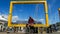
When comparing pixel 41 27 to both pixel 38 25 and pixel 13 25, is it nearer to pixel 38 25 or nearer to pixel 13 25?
pixel 38 25

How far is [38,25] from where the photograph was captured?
9703 mm

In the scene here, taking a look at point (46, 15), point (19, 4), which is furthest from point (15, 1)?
point (46, 15)

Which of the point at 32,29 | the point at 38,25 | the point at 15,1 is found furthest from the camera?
the point at 15,1

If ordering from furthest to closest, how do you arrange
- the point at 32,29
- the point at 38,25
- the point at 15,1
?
the point at 15,1 < the point at 38,25 < the point at 32,29

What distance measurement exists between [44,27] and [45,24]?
24 centimetres

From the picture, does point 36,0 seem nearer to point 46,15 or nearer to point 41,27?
point 46,15

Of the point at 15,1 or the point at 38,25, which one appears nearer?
the point at 38,25

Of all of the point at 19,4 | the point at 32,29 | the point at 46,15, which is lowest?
the point at 32,29

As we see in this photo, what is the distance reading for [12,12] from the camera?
1051 cm

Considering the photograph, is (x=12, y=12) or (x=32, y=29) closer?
(x=32, y=29)

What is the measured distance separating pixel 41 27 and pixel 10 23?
218 cm

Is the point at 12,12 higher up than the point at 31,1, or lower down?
lower down

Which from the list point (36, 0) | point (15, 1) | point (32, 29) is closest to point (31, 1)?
point (36, 0)

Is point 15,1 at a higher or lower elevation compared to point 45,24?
higher
